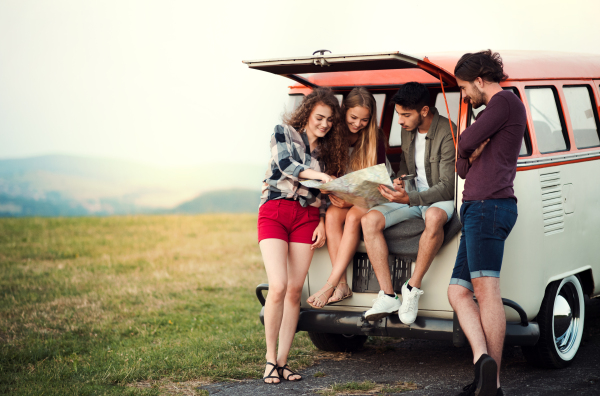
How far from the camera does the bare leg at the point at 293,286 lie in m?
4.86

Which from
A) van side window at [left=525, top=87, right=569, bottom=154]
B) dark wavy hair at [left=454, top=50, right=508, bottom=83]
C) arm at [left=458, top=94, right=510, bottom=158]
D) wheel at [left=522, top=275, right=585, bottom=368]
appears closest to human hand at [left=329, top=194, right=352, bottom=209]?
arm at [left=458, top=94, right=510, bottom=158]

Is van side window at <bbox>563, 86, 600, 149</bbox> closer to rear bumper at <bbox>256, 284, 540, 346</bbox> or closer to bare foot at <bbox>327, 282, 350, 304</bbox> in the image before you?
rear bumper at <bbox>256, 284, 540, 346</bbox>

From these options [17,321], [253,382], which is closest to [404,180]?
[253,382]

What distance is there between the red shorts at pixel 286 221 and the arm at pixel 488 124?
1.42 m

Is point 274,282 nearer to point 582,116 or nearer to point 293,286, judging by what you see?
point 293,286

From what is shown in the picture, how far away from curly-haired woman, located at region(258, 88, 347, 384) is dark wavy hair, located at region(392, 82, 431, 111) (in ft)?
1.62

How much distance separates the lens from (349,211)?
15.6 ft

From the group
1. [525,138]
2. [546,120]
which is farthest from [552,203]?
[546,120]

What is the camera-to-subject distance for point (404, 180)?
467 cm

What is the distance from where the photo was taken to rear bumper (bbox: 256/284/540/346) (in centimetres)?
439

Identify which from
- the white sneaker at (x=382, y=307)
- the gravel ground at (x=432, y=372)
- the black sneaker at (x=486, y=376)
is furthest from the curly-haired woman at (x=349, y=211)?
the black sneaker at (x=486, y=376)

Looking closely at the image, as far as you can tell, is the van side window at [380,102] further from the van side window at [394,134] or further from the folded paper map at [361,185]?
the folded paper map at [361,185]

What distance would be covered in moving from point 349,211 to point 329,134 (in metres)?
0.62

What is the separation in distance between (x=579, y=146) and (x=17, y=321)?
610 cm
